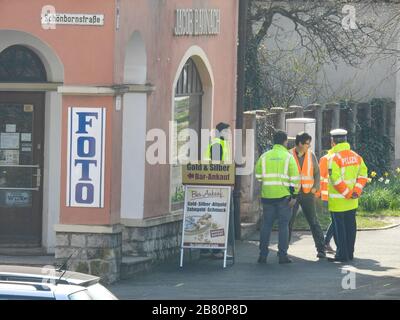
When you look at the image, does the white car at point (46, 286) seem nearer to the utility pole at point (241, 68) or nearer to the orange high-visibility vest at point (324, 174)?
the orange high-visibility vest at point (324, 174)

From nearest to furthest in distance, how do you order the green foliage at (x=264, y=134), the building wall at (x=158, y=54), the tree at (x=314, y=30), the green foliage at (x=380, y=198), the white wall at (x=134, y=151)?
the building wall at (x=158, y=54) → the white wall at (x=134, y=151) → the green foliage at (x=264, y=134) → the green foliage at (x=380, y=198) → the tree at (x=314, y=30)

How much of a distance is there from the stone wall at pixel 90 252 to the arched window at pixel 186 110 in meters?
2.86

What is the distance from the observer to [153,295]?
14.6 metres

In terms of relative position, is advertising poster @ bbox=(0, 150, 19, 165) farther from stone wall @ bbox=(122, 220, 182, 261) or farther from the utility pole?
the utility pole

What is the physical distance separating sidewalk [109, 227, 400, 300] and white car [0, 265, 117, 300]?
6784 millimetres

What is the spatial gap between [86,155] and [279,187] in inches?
123

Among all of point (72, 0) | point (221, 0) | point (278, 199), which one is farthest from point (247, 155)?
point (72, 0)

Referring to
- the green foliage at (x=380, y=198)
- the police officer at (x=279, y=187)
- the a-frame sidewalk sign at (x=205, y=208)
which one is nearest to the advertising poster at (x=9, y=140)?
the a-frame sidewalk sign at (x=205, y=208)

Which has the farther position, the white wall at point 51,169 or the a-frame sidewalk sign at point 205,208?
the a-frame sidewalk sign at point 205,208

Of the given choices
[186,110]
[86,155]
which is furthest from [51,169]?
[186,110]

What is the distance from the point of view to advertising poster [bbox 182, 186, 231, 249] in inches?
675

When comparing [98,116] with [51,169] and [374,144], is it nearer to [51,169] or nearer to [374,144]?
[51,169]

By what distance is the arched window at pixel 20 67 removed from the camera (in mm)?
16594

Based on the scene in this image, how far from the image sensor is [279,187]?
56.5ft
